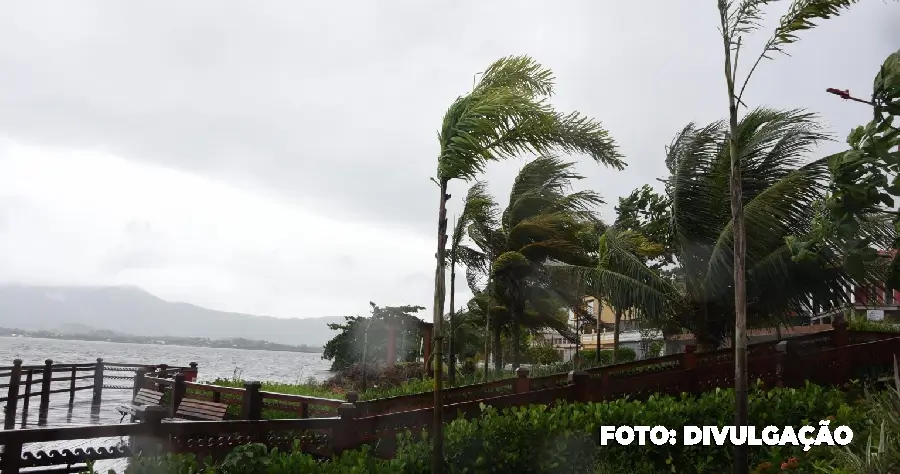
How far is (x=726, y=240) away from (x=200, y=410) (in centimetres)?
1042

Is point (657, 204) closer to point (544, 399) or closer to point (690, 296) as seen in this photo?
point (690, 296)

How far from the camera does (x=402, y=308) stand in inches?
1051

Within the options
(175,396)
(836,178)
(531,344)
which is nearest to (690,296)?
(175,396)

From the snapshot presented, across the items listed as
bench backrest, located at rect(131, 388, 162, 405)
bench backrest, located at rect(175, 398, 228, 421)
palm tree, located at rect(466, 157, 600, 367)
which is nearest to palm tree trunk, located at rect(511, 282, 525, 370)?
palm tree, located at rect(466, 157, 600, 367)

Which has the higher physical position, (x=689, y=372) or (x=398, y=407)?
(x=689, y=372)

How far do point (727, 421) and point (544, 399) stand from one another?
2.25 m

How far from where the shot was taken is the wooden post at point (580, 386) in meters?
9.86

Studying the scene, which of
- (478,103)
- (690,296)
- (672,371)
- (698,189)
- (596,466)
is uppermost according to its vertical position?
(698,189)

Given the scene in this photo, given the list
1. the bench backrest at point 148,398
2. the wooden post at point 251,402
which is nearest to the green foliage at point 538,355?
the bench backrest at point 148,398

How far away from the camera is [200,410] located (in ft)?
38.1

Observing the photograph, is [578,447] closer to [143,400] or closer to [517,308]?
[143,400]

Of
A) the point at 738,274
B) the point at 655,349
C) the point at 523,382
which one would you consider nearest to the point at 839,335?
the point at 523,382

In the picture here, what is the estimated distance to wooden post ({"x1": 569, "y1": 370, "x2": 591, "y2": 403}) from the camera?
32.3 ft

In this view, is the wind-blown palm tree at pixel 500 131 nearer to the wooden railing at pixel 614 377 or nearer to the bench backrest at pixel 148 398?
the wooden railing at pixel 614 377
